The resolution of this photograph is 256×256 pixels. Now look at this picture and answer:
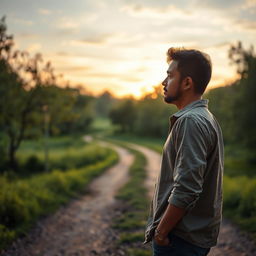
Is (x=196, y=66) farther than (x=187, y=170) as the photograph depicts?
Yes

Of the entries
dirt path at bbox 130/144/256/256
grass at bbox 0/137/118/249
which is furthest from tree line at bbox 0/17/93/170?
dirt path at bbox 130/144/256/256

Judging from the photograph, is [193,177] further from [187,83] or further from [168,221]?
[187,83]

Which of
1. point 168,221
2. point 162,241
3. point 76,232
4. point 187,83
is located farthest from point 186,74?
point 76,232

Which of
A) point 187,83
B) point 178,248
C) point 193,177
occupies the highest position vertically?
point 187,83

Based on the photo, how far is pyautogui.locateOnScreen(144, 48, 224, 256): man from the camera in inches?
79.7

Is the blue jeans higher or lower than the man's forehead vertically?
lower

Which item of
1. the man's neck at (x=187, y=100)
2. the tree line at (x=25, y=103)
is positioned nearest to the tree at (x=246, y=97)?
the tree line at (x=25, y=103)

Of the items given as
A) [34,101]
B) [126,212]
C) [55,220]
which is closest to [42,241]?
[55,220]

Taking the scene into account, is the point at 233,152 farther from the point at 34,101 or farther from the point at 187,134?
the point at 187,134

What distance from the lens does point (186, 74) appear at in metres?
2.26

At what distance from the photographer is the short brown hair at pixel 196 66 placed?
2.21 metres

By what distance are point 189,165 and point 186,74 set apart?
2.19ft

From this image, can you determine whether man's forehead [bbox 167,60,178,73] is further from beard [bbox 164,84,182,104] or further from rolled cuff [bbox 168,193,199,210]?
rolled cuff [bbox 168,193,199,210]

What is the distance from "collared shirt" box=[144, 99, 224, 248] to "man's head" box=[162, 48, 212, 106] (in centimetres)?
11
